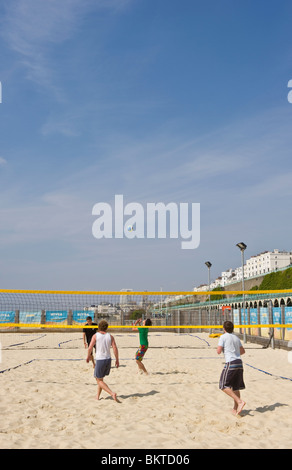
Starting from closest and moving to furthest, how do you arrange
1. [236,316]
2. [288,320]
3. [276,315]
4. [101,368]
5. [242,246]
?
1. [101,368]
2. [288,320]
3. [276,315]
4. [242,246]
5. [236,316]

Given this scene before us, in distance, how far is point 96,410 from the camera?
723 cm

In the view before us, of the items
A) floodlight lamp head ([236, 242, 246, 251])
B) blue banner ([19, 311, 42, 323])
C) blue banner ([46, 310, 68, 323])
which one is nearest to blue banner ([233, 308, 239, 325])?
floodlight lamp head ([236, 242, 246, 251])

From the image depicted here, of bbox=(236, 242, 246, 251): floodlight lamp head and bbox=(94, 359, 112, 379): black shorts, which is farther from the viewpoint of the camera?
bbox=(236, 242, 246, 251): floodlight lamp head

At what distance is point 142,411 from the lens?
23.5 ft

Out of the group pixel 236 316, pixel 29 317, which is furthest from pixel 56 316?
pixel 236 316

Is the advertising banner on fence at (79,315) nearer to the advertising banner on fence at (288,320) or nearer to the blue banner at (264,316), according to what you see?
the blue banner at (264,316)

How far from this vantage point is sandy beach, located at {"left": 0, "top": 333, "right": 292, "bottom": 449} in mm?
5568

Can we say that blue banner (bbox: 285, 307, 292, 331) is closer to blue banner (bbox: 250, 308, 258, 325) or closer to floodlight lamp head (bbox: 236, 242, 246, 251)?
blue banner (bbox: 250, 308, 258, 325)

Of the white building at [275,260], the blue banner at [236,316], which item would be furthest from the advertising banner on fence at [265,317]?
the white building at [275,260]

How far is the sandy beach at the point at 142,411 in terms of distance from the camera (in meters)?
5.57

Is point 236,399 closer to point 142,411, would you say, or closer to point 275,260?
point 142,411
